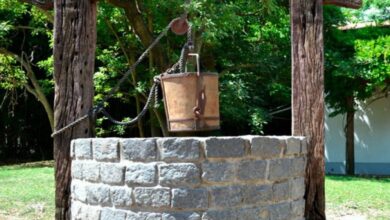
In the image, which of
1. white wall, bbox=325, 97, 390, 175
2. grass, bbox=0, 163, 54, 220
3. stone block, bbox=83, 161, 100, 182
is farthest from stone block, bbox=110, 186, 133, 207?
white wall, bbox=325, 97, 390, 175

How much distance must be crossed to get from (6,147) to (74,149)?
15369mm

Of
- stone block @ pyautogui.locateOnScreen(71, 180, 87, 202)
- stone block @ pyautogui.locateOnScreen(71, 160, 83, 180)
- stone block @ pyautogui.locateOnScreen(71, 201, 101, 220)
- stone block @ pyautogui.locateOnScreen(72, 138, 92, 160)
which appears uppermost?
stone block @ pyautogui.locateOnScreen(72, 138, 92, 160)

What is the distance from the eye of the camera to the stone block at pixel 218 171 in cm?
389

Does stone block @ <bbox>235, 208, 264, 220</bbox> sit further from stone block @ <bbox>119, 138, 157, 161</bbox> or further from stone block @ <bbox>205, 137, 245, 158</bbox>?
stone block @ <bbox>119, 138, 157, 161</bbox>

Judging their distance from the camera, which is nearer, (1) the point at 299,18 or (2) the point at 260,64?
(1) the point at 299,18

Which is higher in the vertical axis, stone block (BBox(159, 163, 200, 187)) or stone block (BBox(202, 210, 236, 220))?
stone block (BBox(159, 163, 200, 187))

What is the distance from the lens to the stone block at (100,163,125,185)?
Answer: 160 inches

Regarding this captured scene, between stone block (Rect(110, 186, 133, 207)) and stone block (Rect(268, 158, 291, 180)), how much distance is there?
103 cm

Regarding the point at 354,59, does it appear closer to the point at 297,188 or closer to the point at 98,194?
the point at 297,188

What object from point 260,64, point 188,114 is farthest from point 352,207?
point 260,64

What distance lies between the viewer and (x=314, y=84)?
4.94 m

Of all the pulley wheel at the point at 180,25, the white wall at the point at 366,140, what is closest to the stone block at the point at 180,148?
the pulley wheel at the point at 180,25

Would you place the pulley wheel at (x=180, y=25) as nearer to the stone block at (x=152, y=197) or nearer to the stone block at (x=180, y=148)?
the stone block at (x=180, y=148)

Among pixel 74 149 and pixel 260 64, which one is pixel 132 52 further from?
pixel 74 149
